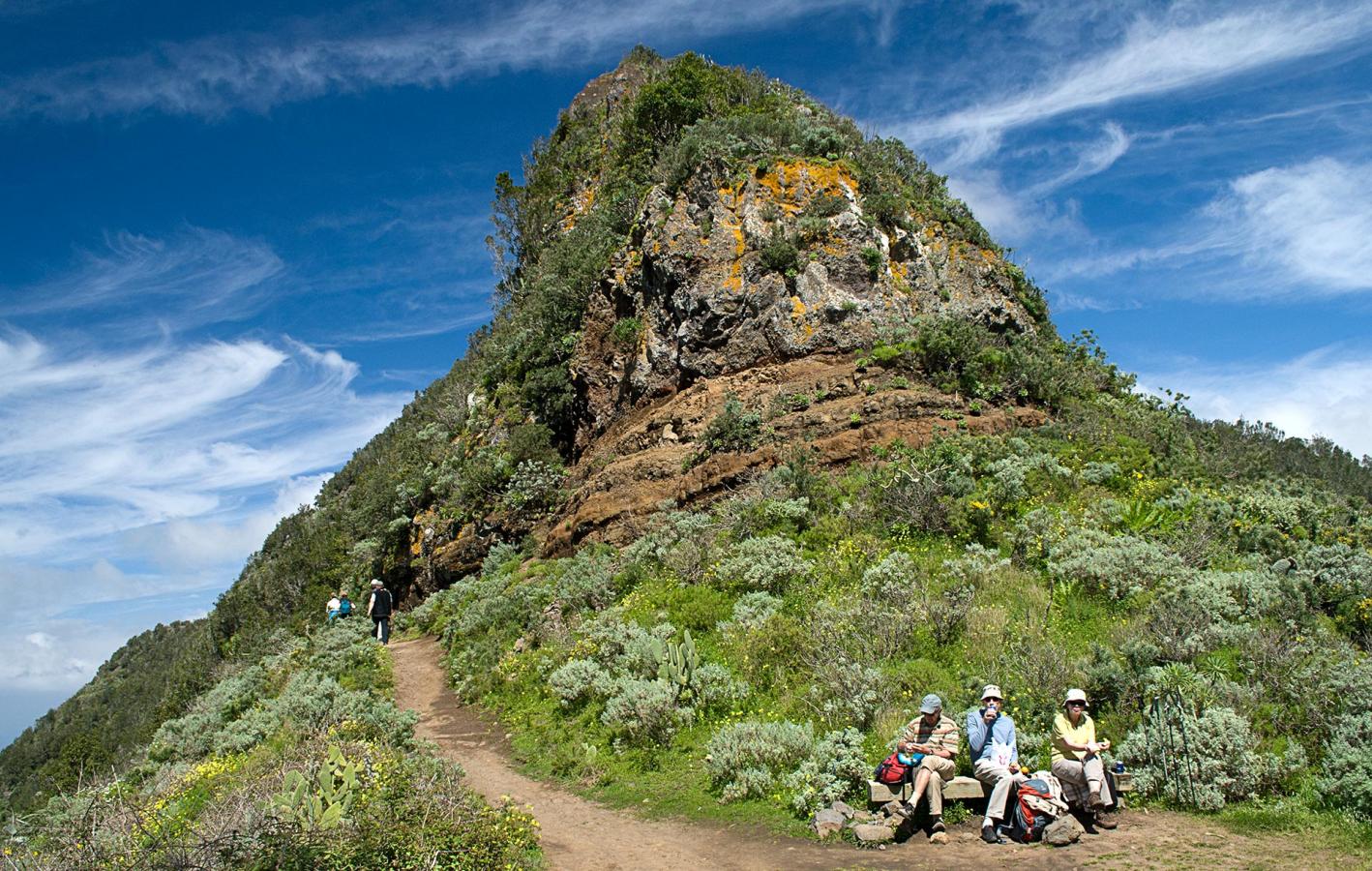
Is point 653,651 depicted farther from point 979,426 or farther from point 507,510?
point 507,510

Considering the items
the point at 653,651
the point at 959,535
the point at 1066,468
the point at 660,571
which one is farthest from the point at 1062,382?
the point at 653,651

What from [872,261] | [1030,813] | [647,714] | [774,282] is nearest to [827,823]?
[1030,813]

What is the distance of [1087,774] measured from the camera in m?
6.59

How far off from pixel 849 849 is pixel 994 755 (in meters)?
1.49

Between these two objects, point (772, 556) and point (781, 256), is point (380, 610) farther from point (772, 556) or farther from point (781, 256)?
point (781, 256)

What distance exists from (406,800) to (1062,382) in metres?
16.3

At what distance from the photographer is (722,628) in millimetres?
11250

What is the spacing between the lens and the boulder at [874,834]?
649 cm

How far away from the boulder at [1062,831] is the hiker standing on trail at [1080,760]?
28cm

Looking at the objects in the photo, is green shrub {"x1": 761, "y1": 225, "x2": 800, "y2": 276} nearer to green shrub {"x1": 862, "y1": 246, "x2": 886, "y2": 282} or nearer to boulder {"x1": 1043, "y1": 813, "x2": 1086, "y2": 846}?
green shrub {"x1": 862, "y1": 246, "x2": 886, "y2": 282}

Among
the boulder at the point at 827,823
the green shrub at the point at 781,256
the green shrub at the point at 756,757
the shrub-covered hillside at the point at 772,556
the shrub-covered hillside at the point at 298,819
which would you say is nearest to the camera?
the shrub-covered hillside at the point at 298,819

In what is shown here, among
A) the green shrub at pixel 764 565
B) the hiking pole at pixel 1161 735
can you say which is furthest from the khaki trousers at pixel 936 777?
the green shrub at pixel 764 565

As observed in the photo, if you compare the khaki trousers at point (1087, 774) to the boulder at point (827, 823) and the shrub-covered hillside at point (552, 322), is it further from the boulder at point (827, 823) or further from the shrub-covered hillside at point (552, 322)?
the shrub-covered hillside at point (552, 322)

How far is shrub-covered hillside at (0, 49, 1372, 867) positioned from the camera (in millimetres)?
7125
